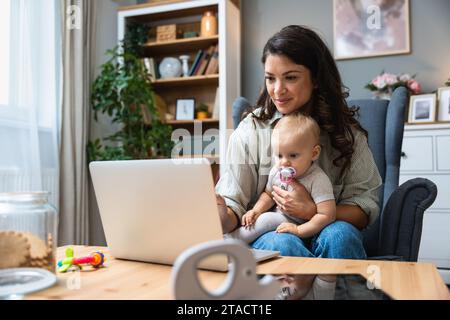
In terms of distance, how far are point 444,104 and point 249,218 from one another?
207 centimetres

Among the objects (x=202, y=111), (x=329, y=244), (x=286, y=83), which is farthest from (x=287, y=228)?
(x=202, y=111)

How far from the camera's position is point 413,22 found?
3.02 meters

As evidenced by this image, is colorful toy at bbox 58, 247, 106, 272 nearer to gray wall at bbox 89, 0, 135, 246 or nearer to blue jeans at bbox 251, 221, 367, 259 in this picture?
blue jeans at bbox 251, 221, 367, 259

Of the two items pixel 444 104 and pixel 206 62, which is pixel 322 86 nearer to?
pixel 444 104

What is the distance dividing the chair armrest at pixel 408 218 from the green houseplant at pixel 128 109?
186 cm

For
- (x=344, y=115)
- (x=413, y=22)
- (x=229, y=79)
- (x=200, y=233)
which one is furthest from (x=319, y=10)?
(x=200, y=233)

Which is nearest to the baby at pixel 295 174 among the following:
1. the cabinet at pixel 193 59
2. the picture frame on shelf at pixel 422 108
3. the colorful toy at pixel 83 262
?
the colorful toy at pixel 83 262

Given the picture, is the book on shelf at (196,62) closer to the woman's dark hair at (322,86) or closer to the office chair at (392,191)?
the office chair at (392,191)

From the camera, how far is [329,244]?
110 centimetres

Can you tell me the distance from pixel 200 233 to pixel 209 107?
8.79ft

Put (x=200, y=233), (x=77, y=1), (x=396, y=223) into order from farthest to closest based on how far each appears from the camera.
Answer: (x=77, y=1)
(x=396, y=223)
(x=200, y=233)

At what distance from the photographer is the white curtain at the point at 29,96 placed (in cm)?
233

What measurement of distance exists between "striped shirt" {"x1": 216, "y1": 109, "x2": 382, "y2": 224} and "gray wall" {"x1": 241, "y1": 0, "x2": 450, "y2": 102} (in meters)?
1.83

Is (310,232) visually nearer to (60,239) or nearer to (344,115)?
→ (344,115)
